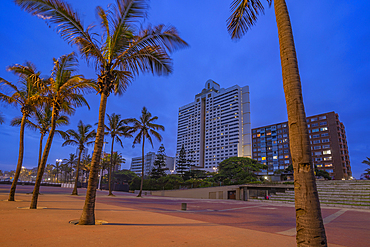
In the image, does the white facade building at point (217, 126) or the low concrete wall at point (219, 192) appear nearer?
the low concrete wall at point (219, 192)

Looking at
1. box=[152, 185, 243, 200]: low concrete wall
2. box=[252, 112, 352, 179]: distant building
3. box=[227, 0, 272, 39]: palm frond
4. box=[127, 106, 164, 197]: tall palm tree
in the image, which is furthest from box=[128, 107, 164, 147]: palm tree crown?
box=[252, 112, 352, 179]: distant building

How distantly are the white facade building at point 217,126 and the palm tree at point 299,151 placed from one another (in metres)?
106

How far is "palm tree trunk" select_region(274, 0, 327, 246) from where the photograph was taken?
117 inches

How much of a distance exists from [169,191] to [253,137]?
8876 centimetres

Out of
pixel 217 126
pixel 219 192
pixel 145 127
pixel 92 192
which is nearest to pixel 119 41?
pixel 92 192

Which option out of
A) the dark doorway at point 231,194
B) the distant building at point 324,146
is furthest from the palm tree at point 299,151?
the distant building at point 324,146

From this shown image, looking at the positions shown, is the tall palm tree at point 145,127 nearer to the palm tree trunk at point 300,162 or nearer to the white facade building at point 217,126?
the palm tree trunk at point 300,162

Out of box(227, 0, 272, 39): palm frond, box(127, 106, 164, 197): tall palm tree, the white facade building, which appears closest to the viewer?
box(227, 0, 272, 39): palm frond

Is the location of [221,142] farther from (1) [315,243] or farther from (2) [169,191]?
(1) [315,243]

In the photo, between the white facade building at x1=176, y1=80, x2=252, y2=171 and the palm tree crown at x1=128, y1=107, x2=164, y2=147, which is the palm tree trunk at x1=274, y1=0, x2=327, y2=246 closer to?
the palm tree crown at x1=128, y1=107, x2=164, y2=147

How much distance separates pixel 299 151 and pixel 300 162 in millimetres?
177

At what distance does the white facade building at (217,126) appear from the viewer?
380ft

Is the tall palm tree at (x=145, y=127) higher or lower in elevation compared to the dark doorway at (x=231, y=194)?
higher

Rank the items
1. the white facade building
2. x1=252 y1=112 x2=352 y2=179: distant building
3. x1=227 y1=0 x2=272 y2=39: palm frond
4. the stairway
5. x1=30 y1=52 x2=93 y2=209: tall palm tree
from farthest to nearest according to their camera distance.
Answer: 1. the white facade building
2. x1=252 y1=112 x2=352 y2=179: distant building
3. the stairway
4. x1=30 y1=52 x2=93 y2=209: tall palm tree
5. x1=227 y1=0 x2=272 y2=39: palm frond
